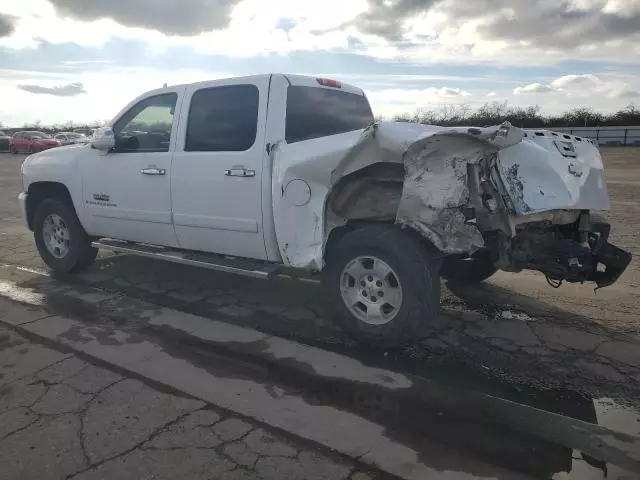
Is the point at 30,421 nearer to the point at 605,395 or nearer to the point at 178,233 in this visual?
the point at 178,233

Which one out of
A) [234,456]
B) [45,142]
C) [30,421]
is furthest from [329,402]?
[45,142]

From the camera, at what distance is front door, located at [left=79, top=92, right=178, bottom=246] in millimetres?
5297

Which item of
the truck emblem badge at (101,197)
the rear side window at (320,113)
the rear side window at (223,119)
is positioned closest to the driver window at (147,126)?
the rear side window at (223,119)

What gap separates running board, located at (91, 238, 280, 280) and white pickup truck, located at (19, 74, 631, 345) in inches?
0.9

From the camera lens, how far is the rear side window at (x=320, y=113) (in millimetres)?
4660

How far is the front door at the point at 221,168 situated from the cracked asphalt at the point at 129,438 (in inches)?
62.7

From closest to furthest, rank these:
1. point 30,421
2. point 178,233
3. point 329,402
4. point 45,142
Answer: point 30,421
point 329,402
point 178,233
point 45,142

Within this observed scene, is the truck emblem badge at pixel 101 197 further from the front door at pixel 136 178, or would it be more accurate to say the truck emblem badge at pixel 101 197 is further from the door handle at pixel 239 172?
the door handle at pixel 239 172

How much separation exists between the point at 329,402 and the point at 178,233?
2575 millimetres

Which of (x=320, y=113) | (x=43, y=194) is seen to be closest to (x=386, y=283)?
(x=320, y=113)

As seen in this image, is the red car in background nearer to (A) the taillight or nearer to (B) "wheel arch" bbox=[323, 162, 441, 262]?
(A) the taillight

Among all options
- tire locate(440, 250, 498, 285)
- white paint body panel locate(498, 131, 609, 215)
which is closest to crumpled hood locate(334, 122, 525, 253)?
white paint body panel locate(498, 131, 609, 215)

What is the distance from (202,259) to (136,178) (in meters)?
1.17

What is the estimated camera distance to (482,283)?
5918 millimetres
